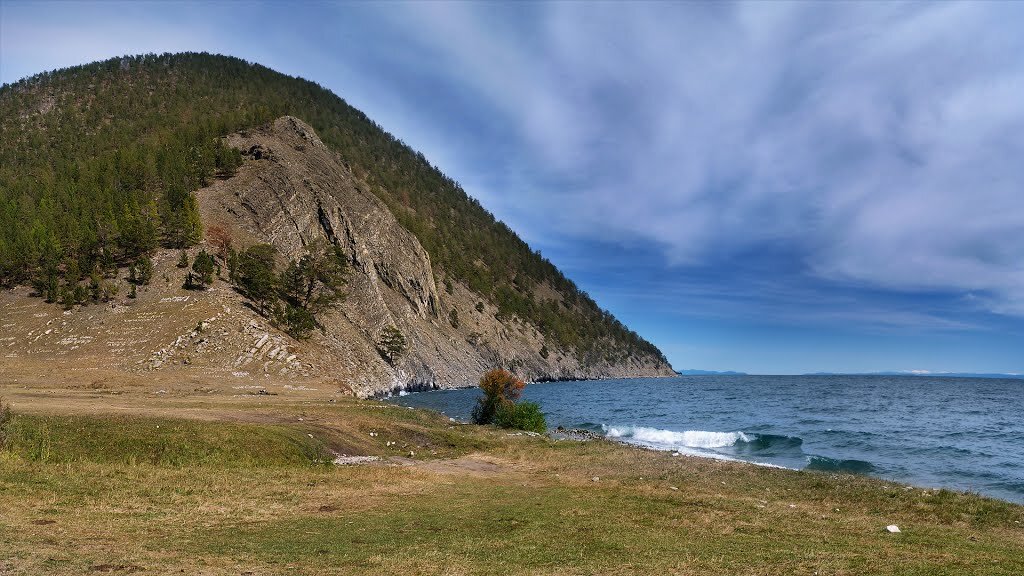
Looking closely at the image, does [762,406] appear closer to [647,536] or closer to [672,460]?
[672,460]

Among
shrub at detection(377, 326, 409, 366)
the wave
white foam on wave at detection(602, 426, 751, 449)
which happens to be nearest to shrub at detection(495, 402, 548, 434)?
white foam on wave at detection(602, 426, 751, 449)

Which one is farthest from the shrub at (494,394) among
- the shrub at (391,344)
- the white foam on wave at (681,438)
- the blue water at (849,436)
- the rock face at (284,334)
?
the shrub at (391,344)

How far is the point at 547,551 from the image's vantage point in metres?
13.6

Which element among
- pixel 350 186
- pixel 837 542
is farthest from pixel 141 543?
pixel 350 186

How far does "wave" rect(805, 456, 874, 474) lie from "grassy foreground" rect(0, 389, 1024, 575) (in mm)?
8726

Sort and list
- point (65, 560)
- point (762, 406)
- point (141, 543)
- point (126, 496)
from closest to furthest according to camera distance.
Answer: point (65, 560)
point (141, 543)
point (126, 496)
point (762, 406)

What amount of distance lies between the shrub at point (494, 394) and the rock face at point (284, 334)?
23.4 m

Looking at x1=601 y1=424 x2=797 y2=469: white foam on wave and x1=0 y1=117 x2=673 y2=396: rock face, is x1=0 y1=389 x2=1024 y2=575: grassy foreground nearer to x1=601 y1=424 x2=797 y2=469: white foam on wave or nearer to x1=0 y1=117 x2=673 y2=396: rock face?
x1=601 y1=424 x2=797 y2=469: white foam on wave

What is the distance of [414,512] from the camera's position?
17.7m

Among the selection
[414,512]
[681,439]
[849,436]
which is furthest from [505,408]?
[849,436]

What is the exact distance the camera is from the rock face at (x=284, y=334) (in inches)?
2591

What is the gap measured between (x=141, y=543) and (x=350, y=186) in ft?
462

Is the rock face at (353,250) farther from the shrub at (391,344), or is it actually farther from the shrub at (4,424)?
the shrub at (4,424)

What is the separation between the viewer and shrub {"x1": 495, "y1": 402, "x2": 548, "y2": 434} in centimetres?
4644
